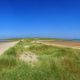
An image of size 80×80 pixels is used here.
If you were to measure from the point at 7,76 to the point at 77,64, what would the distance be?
16.4 ft

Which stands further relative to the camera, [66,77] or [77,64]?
[77,64]

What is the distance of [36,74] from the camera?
883 cm

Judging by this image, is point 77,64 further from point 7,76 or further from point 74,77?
point 7,76

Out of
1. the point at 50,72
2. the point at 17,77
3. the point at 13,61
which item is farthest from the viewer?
the point at 13,61

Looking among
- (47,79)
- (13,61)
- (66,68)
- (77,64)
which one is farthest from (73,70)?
(13,61)

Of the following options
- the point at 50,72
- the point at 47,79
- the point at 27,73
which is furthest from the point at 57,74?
the point at 27,73

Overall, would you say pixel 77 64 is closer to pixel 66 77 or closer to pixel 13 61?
pixel 66 77

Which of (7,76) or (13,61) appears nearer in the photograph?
(7,76)

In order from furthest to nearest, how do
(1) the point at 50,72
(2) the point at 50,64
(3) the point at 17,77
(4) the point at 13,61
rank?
(4) the point at 13,61
(2) the point at 50,64
(1) the point at 50,72
(3) the point at 17,77

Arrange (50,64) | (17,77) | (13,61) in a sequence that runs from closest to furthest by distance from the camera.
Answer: (17,77) → (50,64) → (13,61)

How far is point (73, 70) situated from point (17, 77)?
3763 millimetres

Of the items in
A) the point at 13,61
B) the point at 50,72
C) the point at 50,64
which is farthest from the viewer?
the point at 13,61

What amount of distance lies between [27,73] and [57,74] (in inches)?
68.8

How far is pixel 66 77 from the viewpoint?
9.98m
